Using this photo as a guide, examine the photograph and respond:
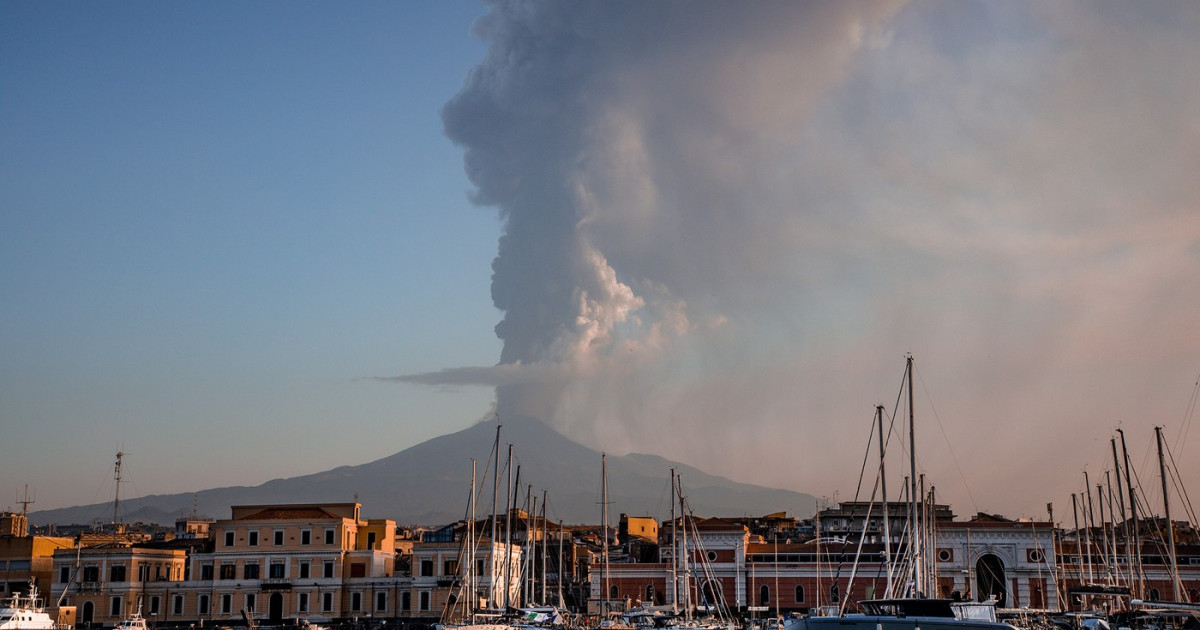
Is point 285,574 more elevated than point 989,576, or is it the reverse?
point 285,574

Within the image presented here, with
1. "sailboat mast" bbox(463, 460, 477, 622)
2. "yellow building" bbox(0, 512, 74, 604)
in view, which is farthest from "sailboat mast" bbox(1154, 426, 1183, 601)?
"yellow building" bbox(0, 512, 74, 604)

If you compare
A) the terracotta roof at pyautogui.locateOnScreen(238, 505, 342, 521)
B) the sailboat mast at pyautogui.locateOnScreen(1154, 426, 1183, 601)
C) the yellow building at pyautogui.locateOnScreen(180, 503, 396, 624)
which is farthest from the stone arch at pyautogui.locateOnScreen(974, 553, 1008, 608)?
the terracotta roof at pyautogui.locateOnScreen(238, 505, 342, 521)

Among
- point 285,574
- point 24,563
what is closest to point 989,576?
point 285,574

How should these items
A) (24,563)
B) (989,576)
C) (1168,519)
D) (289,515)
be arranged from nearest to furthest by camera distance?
(1168,519) < (989,576) < (289,515) < (24,563)

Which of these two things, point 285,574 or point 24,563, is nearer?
point 285,574

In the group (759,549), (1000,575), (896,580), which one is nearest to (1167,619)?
(896,580)

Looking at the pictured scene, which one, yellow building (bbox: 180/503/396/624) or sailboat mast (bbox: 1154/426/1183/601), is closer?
sailboat mast (bbox: 1154/426/1183/601)

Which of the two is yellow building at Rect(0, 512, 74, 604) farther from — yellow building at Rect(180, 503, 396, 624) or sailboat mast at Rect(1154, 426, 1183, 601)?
sailboat mast at Rect(1154, 426, 1183, 601)

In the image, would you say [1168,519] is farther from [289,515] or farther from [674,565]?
[289,515]

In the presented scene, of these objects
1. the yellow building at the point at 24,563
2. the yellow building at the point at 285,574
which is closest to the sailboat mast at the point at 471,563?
the yellow building at the point at 285,574

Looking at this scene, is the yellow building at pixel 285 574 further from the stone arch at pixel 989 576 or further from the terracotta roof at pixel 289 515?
the stone arch at pixel 989 576

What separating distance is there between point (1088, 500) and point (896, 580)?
2119 centimetres

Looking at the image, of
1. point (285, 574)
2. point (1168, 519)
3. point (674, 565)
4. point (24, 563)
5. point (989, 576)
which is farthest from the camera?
point (24, 563)

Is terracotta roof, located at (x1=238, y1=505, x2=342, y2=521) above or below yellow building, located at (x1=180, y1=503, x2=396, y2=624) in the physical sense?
above
